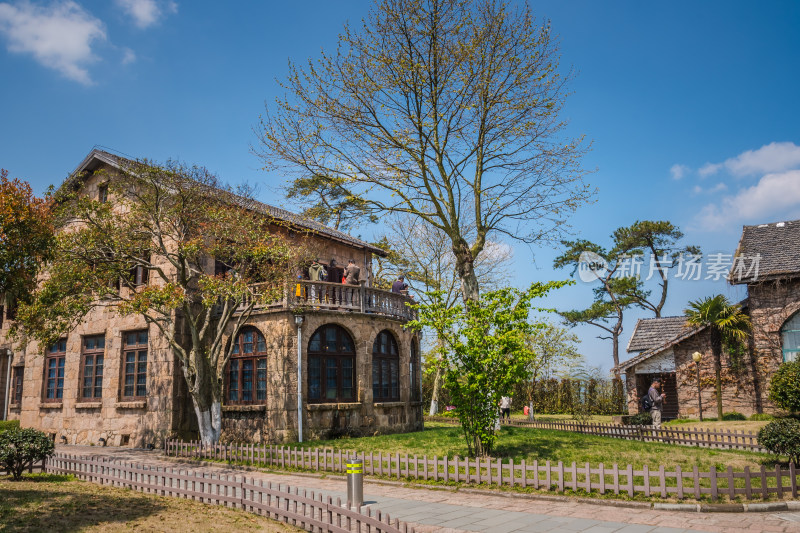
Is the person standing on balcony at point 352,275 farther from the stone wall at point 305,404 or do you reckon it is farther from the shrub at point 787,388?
the shrub at point 787,388

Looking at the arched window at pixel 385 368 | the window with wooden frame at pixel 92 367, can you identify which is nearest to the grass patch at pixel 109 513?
the arched window at pixel 385 368

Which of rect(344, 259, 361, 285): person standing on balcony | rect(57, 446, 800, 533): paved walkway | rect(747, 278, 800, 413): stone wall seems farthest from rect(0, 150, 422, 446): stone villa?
rect(747, 278, 800, 413): stone wall

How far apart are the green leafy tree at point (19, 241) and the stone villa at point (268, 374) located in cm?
889

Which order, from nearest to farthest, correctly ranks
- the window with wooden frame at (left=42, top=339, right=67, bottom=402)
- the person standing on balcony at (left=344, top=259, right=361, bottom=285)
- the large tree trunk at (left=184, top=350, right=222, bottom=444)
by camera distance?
1. the large tree trunk at (left=184, top=350, right=222, bottom=444)
2. the person standing on balcony at (left=344, top=259, right=361, bottom=285)
3. the window with wooden frame at (left=42, top=339, right=67, bottom=402)

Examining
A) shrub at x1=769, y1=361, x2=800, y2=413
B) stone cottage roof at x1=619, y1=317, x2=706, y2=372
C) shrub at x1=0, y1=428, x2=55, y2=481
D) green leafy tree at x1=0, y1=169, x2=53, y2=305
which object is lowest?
shrub at x1=0, y1=428, x2=55, y2=481

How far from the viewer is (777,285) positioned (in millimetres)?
26328

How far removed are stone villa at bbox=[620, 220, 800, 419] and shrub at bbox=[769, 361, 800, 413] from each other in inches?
185

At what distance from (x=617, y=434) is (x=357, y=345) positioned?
10055mm

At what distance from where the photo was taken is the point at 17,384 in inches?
1155

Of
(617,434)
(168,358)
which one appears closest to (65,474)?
(168,358)

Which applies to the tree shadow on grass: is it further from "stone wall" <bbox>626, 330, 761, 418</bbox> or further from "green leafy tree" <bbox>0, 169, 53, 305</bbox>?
"stone wall" <bbox>626, 330, 761, 418</bbox>

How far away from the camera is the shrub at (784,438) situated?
521 inches

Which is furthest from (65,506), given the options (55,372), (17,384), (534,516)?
(17,384)

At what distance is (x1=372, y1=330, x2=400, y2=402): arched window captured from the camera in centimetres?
2286
